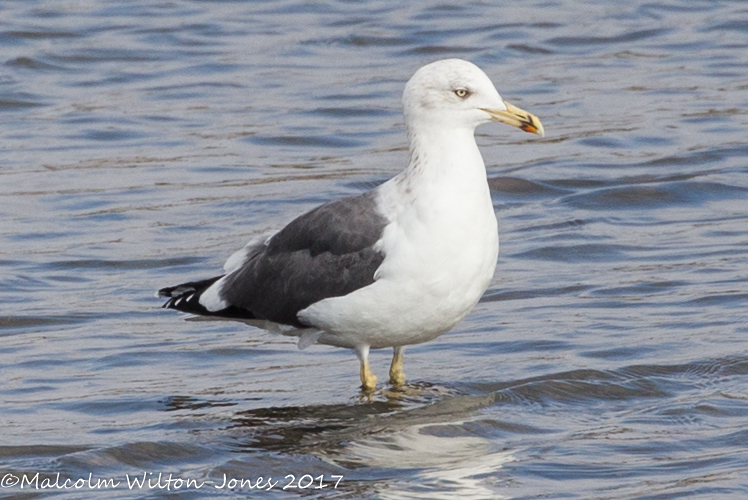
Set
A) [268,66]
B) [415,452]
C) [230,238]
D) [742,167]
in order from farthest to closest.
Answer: [268,66] → [742,167] → [230,238] → [415,452]

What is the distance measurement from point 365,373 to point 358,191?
14.3 ft

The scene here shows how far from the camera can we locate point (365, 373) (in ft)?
24.3

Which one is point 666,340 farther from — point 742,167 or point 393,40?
point 393,40

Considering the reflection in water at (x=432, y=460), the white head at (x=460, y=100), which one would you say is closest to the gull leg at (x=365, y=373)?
the reflection in water at (x=432, y=460)

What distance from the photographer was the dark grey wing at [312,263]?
699cm

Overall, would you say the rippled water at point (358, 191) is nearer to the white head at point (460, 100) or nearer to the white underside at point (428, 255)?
the white underside at point (428, 255)

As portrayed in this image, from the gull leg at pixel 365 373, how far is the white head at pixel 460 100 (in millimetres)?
1146

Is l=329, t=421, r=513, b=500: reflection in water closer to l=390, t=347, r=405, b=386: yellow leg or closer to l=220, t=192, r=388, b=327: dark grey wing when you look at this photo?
l=390, t=347, r=405, b=386: yellow leg

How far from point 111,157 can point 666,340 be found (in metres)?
6.08

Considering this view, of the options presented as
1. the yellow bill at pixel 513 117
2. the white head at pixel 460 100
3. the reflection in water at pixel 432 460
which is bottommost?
the reflection in water at pixel 432 460

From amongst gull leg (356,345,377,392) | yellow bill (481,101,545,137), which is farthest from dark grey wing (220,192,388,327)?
yellow bill (481,101,545,137)

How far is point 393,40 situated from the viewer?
17.2 metres

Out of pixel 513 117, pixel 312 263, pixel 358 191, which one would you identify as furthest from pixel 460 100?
pixel 358 191

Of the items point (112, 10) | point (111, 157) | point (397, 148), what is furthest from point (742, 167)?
point (112, 10)
